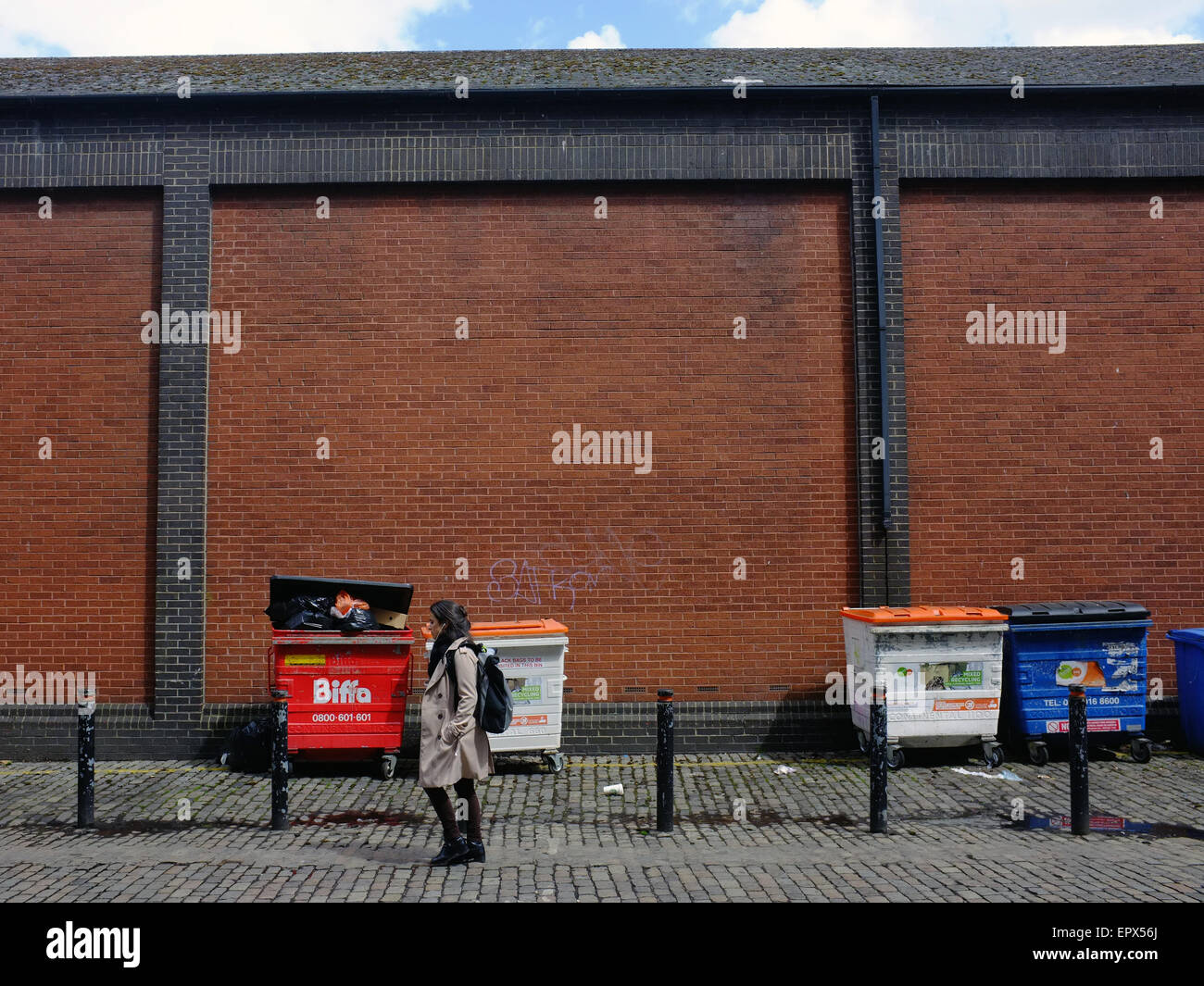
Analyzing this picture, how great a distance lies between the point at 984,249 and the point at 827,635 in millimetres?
4256

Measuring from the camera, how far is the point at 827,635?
970 cm

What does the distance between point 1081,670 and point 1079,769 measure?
231cm

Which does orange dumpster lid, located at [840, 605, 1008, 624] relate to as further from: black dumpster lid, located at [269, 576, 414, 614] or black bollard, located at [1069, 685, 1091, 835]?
black dumpster lid, located at [269, 576, 414, 614]

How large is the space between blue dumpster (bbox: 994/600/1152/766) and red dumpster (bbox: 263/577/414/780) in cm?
557

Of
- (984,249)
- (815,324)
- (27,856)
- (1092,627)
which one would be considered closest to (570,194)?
(815,324)

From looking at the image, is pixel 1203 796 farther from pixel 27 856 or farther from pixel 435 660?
pixel 27 856

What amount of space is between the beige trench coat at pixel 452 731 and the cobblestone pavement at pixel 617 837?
2.03 ft

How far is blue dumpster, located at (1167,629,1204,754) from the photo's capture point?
910 cm

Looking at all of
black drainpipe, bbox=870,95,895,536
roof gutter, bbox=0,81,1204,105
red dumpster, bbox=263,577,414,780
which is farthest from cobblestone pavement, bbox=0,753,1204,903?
roof gutter, bbox=0,81,1204,105

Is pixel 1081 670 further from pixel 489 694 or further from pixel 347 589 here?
pixel 347 589

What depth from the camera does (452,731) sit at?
20.1ft

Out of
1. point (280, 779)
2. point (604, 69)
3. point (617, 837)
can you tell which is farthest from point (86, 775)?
point (604, 69)

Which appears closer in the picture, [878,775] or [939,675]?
[878,775]

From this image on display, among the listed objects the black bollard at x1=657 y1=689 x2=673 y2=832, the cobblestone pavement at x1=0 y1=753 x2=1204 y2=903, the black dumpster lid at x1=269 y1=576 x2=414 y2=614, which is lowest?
the cobblestone pavement at x1=0 y1=753 x2=1204 y2=903
